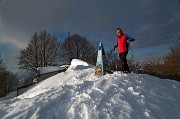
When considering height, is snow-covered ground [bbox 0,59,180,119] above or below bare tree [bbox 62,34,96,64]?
below

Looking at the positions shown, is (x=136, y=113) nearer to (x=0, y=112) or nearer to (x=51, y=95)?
(x=51, y=95)

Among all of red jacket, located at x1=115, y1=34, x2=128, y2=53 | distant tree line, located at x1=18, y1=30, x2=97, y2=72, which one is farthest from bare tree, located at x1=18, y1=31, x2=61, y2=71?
red jacket, located at x1=115, y1=34, x2=128, y2=53

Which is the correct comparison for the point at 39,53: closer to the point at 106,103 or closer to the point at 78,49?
the point at 78,49

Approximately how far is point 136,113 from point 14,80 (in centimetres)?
6449

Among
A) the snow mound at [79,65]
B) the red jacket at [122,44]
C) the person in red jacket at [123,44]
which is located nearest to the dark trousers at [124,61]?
the person in red jacket at [123,44]

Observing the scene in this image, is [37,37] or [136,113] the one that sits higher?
[37,37]

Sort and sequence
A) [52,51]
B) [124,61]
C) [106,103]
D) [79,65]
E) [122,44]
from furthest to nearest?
[52,51] → [79,65] → [122,44] → [124,61] → [106,103]

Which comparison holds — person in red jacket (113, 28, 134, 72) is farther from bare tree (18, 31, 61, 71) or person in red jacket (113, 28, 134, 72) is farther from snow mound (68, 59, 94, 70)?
bare tree (18, 31, 61, 71)

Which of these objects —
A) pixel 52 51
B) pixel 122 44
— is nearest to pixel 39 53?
pixel 52 51

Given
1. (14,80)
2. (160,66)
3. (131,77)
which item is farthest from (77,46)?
Answer: (131,77)

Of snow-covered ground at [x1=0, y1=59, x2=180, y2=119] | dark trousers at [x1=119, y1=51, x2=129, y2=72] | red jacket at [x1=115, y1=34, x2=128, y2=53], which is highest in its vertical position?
red jacket at [x1=115, y1=34, x2=128, y2=53]

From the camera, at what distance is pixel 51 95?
7.03 metres

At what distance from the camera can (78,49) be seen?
48750mm

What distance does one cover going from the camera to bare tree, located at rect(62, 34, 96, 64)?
48.0 m
